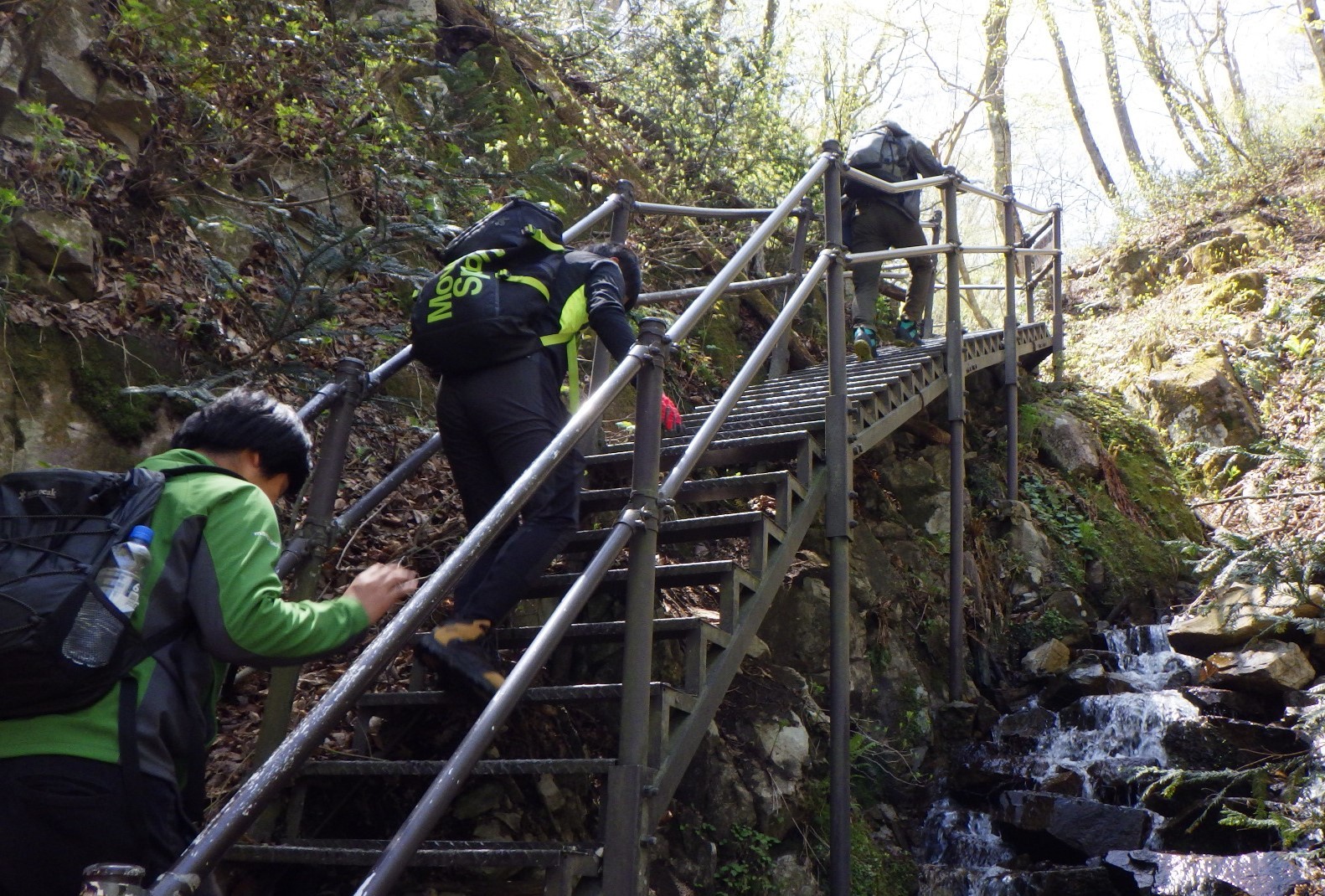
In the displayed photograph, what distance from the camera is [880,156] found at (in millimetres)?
7539

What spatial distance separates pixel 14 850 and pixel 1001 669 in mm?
6963

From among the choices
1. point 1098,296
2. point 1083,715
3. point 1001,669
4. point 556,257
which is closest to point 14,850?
point 556,257

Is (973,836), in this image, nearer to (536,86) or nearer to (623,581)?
(623,581)

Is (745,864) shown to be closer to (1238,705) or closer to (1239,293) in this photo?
(1238,705)

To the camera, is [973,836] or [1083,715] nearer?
[973,836]

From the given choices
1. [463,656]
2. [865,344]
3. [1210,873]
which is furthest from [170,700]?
[865,344]

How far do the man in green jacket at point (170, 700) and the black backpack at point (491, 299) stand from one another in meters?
1.36

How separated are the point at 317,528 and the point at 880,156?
18.0ft

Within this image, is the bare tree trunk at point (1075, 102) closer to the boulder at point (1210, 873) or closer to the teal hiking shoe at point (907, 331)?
the teal hiking shoe at point (907, 331)

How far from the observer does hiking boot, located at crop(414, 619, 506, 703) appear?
10.2 feet

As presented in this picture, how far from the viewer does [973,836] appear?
588cm

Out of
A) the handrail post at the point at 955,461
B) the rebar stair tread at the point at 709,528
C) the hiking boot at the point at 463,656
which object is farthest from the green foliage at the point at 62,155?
the handrail post at the point at 955,461

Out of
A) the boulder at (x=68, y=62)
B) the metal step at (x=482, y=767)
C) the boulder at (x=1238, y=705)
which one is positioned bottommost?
the metal step at (x=482, y=767)

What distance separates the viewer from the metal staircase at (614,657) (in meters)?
2.16
